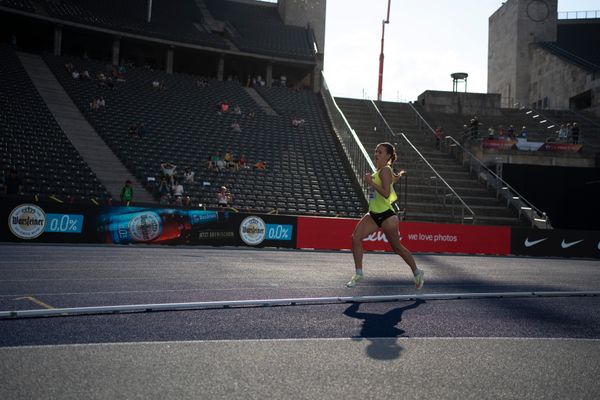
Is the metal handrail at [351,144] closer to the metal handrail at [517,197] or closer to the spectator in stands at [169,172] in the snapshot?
the metal handrail at [517,197]

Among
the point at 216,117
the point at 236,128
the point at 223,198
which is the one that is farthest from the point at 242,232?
the point at 216,117

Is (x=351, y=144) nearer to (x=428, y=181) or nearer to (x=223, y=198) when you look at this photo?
(x=428, y=181)

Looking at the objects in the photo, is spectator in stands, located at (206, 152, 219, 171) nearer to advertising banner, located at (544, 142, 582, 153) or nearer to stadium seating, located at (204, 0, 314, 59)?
advertising banner, located at (544, 142, 582, 153)

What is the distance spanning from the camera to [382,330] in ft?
17.0

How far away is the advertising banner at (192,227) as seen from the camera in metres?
17.1

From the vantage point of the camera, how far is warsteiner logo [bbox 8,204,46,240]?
15828 mm

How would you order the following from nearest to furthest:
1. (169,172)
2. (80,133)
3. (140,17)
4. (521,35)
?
(169,172) → (80,133) → (140,17) → (521,35)

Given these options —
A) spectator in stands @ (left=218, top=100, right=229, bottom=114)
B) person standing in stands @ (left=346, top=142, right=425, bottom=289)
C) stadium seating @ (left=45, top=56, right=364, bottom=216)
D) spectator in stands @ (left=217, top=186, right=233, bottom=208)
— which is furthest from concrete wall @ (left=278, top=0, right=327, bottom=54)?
person standing in stands @ (left=346, top=142, right=425, bottom=289)

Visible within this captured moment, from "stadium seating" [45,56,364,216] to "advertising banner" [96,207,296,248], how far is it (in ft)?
10.0

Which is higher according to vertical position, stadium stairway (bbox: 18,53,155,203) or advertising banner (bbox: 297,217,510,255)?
stadium stairway (bbox: 18,53,155,203)

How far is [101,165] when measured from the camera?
23125 millimetres

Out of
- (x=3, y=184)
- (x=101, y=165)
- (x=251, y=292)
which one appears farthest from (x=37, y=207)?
(x=251, y=292)

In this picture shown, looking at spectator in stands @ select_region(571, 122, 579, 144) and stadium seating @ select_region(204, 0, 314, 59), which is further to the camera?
stadium seating @ select_region(204, 0, 314, 59)

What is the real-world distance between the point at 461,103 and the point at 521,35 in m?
13.2
